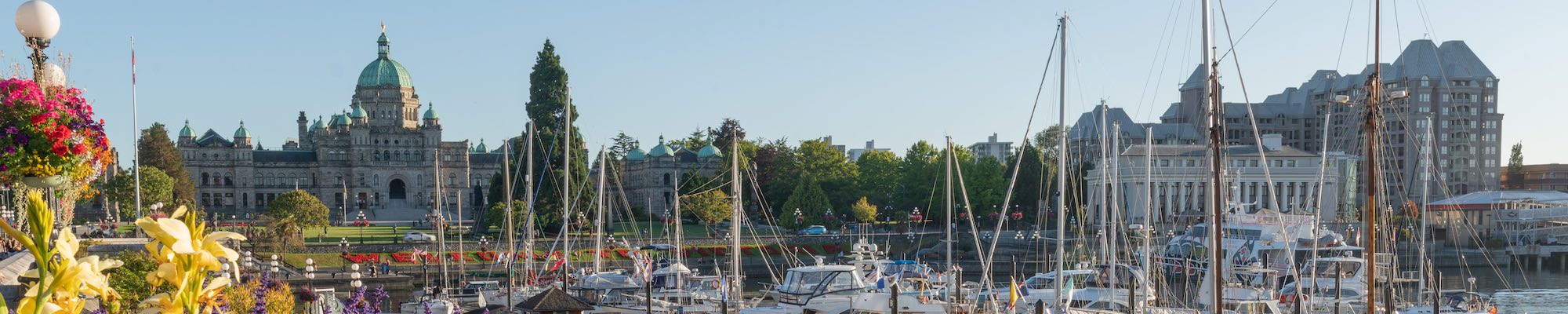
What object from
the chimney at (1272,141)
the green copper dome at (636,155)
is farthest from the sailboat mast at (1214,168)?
the green copper dome at (636,155)

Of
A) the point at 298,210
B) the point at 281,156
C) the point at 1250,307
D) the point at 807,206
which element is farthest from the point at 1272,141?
the point at 281,156

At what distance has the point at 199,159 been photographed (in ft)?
402

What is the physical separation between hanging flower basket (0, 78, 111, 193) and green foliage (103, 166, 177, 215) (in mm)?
73327

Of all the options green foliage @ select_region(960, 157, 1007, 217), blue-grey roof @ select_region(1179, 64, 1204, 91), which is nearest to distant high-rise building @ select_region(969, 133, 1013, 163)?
blue-grey roof @ select_region(1179, 64, 1204, 91)

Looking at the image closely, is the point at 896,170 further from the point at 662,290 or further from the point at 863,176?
the point at 662,290

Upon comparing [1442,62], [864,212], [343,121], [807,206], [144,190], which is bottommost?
[864,212]

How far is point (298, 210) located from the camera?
72938mm

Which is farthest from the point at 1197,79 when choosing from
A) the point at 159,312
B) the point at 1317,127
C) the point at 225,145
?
the point at 159,312

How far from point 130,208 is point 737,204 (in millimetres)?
56640

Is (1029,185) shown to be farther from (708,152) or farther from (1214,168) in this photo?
(1214,168)

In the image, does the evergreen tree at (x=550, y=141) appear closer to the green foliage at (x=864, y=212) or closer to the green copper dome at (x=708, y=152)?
the green foliage at (x=864, y=212)

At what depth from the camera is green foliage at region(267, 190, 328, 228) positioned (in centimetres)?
7206

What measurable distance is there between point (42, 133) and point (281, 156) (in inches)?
4722

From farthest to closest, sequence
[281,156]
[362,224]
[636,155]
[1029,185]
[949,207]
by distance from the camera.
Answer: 1. [281,156]
2. [636,155]
3. [362,224]
4. [1029,185]
5. [949,207]
